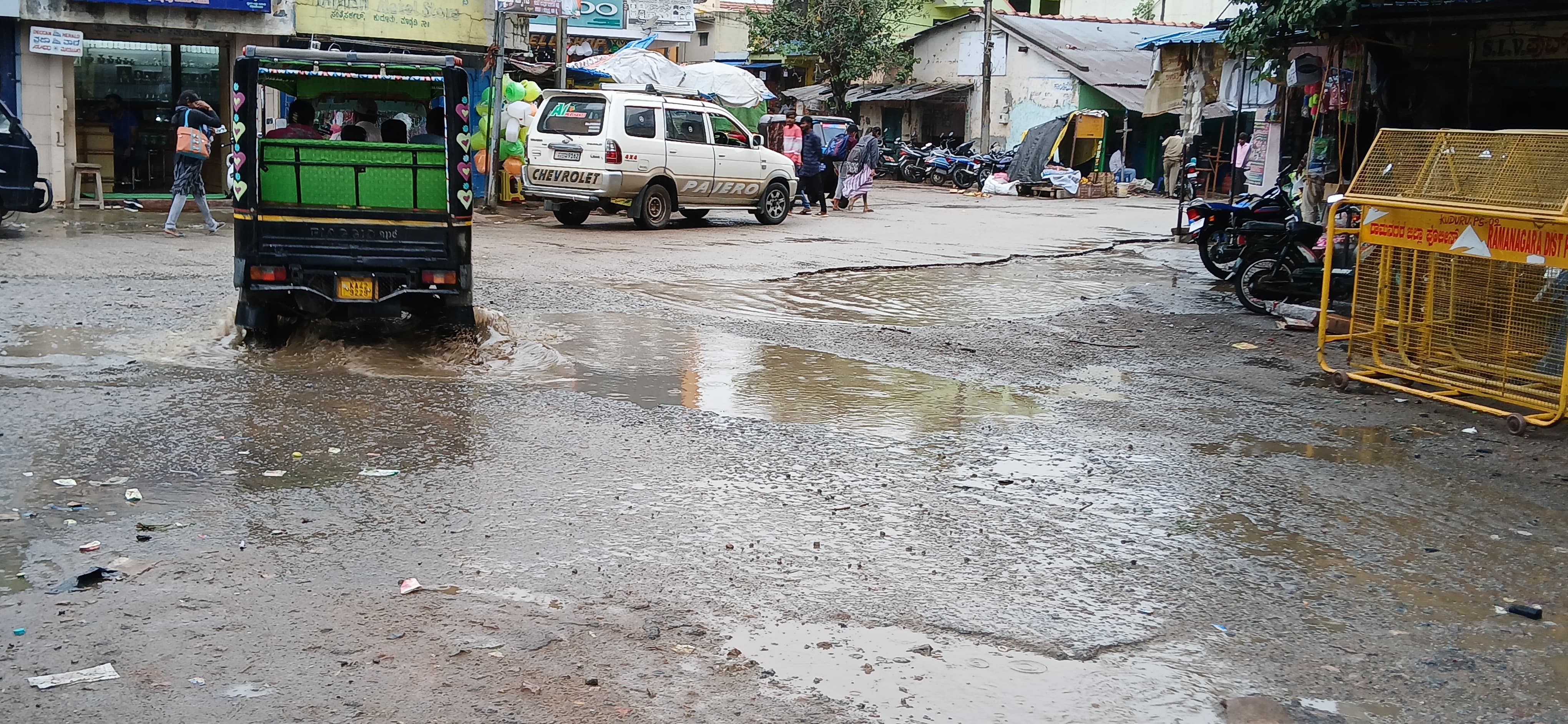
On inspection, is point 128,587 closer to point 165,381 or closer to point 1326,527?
point 165,381

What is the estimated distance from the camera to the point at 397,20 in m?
20.8

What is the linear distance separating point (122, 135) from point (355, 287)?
47.7 ft

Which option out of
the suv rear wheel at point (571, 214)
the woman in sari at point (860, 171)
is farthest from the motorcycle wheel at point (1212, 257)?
the woman in sari at point (860, 171)

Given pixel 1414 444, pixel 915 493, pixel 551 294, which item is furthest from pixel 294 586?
pixel 551 294

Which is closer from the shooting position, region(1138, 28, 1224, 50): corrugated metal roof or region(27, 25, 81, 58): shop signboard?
region(1138, 28, 1224, 50): corrugated metal roof

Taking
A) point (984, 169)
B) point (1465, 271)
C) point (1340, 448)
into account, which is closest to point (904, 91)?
point (984, 169)

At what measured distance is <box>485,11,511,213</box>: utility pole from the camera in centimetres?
1912

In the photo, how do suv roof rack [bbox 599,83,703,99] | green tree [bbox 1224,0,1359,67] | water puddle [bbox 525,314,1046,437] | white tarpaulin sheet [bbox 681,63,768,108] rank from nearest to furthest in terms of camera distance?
water puddle [bbox 525,314,1046,437], green tree [bbox 1224,0,1359,67], suv roof rack [bbox 599,83,703,99], white tarpaulin sheet [bbox 681,63,768,108]

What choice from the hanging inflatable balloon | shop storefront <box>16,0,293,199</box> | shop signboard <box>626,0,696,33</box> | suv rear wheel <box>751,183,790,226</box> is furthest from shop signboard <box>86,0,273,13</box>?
suv rear wheel <box>751,183,790,226</box>

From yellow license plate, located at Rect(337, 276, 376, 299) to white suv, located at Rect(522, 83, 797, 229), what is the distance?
9.11m

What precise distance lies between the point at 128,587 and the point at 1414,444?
6.34 metres

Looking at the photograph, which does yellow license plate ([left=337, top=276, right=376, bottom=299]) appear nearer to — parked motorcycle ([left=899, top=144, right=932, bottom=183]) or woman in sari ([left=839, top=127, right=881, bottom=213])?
woman in sari ([left=839, top=127, right=881, bottom=213])

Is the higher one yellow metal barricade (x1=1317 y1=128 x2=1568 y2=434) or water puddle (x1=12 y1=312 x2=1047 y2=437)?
yellow metal barricade (x1=1317 y1=128 x2=1568 y2=434)

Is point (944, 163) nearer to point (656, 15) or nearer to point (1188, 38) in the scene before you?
point (656, 15)
